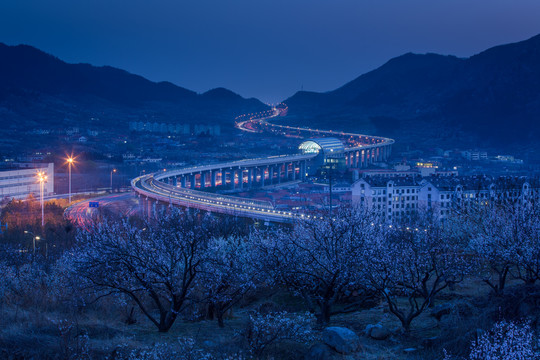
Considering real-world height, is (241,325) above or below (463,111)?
below

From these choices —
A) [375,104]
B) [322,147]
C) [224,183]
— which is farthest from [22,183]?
[375,104]

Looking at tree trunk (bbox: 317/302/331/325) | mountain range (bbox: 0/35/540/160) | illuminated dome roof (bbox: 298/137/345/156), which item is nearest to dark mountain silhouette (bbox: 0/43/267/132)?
mountain range (bbox: 0/35/540/160)

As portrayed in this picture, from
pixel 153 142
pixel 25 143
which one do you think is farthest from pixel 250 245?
pixel 153 142

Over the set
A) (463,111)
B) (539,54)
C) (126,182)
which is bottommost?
(126,182)

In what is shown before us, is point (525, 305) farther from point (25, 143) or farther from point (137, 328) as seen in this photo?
point (25, 143)

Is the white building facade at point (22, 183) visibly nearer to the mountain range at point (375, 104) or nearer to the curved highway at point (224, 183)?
the curved highway at point (224, 183)

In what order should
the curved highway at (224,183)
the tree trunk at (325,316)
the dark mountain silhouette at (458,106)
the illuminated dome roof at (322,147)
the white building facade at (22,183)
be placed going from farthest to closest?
the dark mountain silhouette at (458,106), the illuminated dome roof at (322,147), the white building facade at (22,183), the curved highway at (224,183), the tree trunk at (325,316)

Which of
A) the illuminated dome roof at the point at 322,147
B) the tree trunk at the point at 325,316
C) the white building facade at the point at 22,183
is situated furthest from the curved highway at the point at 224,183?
the white building facade at the point at 22,183
